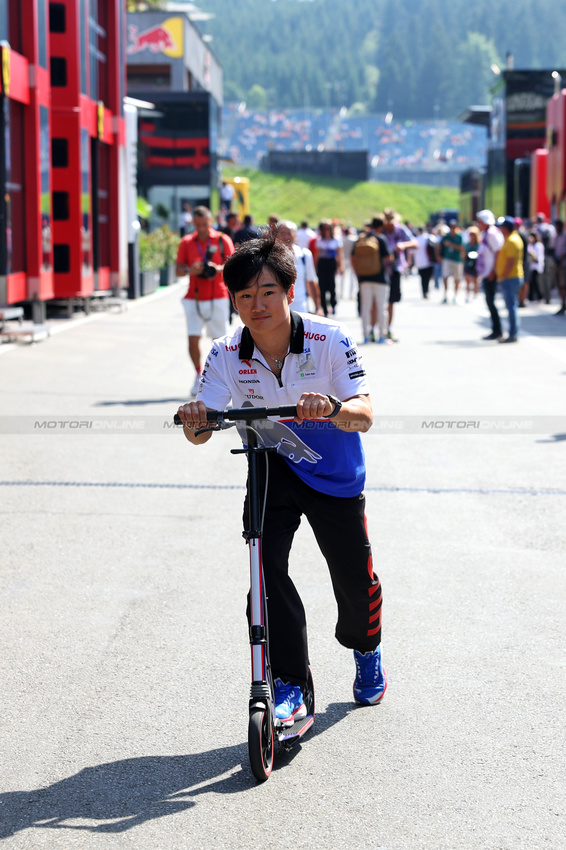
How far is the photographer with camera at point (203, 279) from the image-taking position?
11.7 metres

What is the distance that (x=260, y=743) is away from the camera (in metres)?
3.48

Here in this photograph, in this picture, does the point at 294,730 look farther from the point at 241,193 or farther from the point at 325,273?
the point at 241,193

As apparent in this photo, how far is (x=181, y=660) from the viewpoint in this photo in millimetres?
4676

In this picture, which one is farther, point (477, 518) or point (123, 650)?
point (477, 518)

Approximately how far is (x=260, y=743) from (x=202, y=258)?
8.62 m

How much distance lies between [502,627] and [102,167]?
23142 mm

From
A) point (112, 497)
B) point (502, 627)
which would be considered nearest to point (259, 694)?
point (502, 627)

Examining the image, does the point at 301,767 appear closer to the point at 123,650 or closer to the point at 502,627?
the point at 123,650

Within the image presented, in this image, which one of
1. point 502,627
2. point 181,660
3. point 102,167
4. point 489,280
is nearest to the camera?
point 181,660

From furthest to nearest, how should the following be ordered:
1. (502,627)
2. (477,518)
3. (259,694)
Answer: (477,518)
(502,627)
(259,694)

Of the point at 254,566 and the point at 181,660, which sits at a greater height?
the point at 254,566

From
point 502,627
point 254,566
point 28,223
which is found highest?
point 28,223

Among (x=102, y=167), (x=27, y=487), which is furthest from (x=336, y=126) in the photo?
(x=27, y=487)

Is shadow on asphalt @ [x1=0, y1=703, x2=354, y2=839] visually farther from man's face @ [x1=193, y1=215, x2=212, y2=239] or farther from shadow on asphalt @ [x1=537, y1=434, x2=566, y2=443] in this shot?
man's face @ [x1=193, y1=215, x2=212, y2=239]
